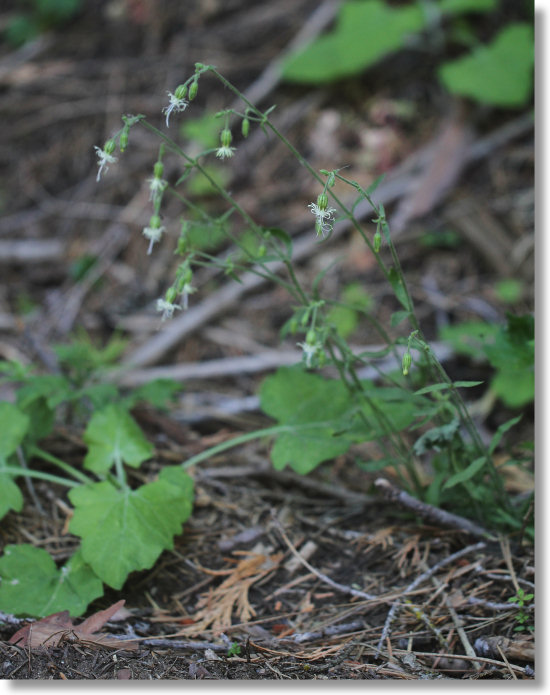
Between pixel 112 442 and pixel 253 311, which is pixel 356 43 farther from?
pixel 112 442

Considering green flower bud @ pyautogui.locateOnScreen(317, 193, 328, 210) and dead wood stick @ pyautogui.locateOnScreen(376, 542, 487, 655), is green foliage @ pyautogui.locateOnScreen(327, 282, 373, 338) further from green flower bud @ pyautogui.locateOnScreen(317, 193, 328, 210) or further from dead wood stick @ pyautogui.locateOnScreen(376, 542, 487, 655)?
green flower bud @ pyautogui.locateOnScreen(317, 193, 328, 210)

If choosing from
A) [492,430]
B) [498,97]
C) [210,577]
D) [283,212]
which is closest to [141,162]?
[283,212]

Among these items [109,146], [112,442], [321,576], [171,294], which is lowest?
[321,576]

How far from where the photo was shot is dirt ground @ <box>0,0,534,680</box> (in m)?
1.68

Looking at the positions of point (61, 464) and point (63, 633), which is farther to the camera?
point (61, 464)

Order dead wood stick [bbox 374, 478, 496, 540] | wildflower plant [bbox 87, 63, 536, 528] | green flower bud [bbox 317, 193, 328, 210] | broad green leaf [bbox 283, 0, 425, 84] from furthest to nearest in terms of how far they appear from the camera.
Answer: broad green leaf [bbox 283, 0, 425, 84] → dead wood stick [bbox 374, 478, 496, 540] → wildflower plant [bbox 87, 63, 536, 528] → green flower bud [bbox 317, 193, 328, 210]

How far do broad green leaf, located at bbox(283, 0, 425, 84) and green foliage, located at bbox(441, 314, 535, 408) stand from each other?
1.75 meters

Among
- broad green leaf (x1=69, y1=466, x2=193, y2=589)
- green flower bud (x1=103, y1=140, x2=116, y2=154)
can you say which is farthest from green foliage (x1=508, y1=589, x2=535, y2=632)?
green flower bud (x1=103, y1=140, x2=116, y2=154)

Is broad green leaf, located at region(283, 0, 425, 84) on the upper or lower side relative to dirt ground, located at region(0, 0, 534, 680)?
upper

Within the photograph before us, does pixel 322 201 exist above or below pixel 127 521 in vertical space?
above

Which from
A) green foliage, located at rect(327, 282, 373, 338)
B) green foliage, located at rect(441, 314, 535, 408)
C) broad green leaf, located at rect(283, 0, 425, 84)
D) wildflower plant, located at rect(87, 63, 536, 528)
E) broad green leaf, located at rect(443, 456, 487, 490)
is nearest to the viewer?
wildflower plant, located at rect(87, 63, 536, 528)

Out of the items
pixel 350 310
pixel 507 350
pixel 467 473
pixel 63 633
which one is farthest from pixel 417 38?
pixel 63 633

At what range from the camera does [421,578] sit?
6.05 feet

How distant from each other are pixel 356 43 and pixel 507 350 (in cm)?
249
